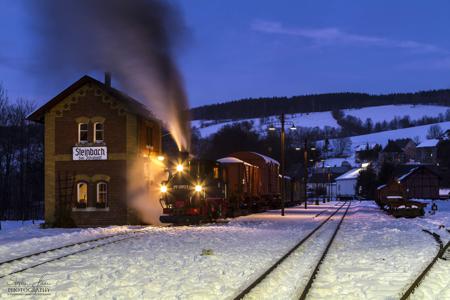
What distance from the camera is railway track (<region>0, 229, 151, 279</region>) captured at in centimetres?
1378

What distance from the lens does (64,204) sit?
103 feet

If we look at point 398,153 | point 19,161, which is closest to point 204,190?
point 19,161

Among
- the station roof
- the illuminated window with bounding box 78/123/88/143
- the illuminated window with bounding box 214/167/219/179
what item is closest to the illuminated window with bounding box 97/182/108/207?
the illuminated window with bounding box 78/123/88/143

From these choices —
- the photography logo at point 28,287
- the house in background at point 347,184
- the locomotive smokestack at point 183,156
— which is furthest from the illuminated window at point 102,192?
the house in background at point 347,184

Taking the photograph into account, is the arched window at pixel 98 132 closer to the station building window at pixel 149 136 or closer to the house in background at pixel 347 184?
the station building window at pixel 149 136

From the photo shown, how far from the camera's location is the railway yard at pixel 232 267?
34.1 feet

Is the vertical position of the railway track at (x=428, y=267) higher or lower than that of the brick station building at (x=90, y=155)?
lower

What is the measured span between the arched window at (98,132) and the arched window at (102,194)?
240cm

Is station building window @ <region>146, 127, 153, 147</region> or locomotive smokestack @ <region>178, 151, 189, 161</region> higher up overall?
station building window @ <region>146, 127, 153, 147</region>

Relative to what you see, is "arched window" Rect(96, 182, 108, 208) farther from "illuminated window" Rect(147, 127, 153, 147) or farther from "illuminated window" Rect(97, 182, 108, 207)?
"illuminated window" Rect(147, 127, 153, 147)

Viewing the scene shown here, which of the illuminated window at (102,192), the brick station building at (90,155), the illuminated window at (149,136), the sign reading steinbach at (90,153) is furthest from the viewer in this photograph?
Result: the illuminated window at (149,136)

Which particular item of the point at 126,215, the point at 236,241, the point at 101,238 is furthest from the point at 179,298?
the point at 126,215

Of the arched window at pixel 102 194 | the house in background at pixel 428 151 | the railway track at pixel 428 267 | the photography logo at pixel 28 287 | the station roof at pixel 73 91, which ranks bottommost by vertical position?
the railway track at pixel 428 267

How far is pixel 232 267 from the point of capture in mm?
13523
